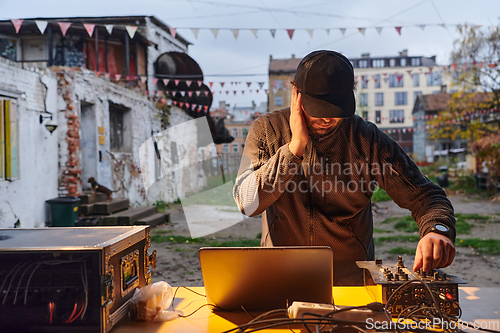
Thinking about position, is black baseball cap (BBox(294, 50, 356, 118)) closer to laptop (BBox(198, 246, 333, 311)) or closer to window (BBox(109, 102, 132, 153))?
laptop (BBox(198, 246, 333, 311))

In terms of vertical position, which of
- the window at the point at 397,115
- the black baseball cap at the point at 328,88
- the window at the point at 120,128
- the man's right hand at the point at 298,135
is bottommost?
the man's right hand at the point at 298,135

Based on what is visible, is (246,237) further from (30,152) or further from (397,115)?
(397,115)

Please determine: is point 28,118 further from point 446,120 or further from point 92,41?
point 446,120

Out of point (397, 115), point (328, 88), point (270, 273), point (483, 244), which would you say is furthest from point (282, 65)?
point (270, 273)

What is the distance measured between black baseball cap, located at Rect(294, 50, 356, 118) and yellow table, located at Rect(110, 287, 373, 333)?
0.77 metres

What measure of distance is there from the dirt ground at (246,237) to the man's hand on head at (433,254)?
117 centimetres

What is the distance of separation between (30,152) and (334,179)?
275 inches

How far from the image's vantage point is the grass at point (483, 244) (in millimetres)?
6234

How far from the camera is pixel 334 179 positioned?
195cm

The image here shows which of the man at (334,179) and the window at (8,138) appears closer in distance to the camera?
the man at (334,179)

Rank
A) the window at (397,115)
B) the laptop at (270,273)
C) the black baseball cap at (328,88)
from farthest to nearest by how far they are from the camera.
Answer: the window at (397,115) < the black baseball cap at (328,88) < the laptop at (270,273)

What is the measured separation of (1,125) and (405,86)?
153 ft

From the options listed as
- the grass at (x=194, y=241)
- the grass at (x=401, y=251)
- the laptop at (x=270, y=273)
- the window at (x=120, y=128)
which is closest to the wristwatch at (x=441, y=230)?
the laptop at (x=270, y=273)

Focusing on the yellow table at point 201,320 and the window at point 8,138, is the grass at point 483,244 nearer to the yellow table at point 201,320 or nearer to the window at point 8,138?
the yellow table at point 201,320
